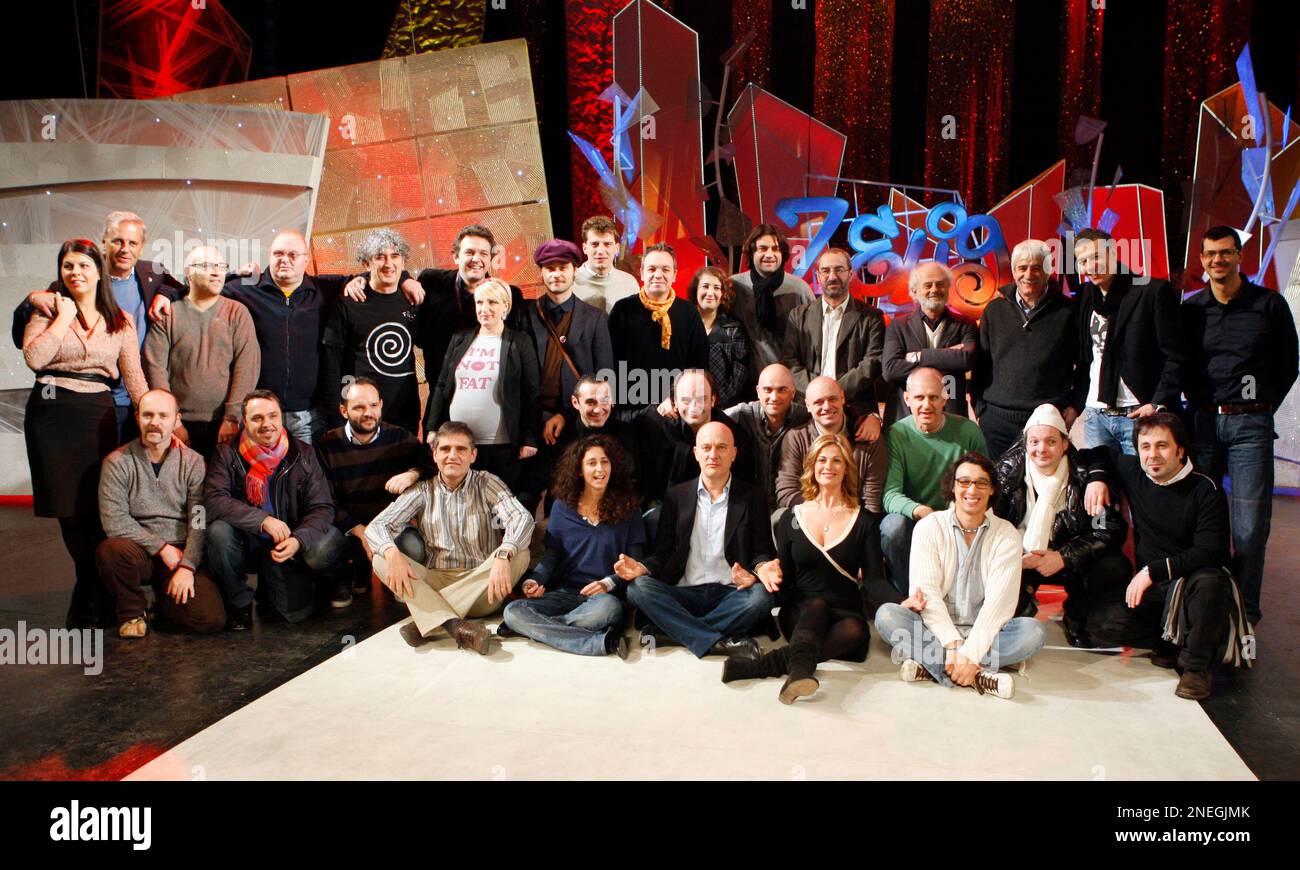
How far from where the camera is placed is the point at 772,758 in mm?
2510

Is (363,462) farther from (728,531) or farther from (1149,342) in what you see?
(1149,342)

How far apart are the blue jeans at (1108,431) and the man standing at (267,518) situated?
3.40m

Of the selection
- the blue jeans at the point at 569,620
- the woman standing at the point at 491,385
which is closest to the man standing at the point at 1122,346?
the blue jeans at the point at 569,620

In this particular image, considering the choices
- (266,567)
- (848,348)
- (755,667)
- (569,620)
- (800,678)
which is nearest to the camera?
(800,678)

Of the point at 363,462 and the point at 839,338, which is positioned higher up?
the point at 839,338

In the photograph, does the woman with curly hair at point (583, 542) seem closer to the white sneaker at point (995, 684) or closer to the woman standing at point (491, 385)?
the woman standing at point (491, 385)

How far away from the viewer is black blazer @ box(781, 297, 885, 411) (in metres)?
4.24

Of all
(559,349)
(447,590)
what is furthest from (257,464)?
(559,349)

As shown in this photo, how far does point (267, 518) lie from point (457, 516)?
2.63 feet

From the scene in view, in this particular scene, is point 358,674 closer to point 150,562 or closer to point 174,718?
point 174,718

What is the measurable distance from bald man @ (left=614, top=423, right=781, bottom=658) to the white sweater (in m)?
0.55

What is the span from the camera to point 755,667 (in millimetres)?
3096
